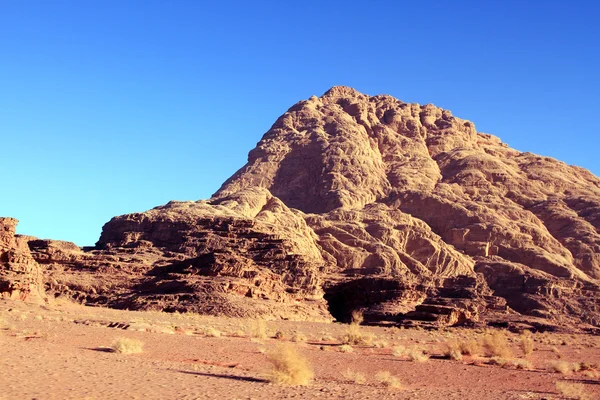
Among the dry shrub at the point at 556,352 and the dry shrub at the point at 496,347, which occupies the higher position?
the dry shrub at the point at 556,352

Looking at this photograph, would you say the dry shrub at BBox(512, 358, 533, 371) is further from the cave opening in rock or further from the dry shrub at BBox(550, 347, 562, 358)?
the cave opening in rock

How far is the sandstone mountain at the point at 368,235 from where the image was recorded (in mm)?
60156

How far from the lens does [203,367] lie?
72.5 ft

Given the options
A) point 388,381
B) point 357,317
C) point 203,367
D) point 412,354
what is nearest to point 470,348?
point 412,354

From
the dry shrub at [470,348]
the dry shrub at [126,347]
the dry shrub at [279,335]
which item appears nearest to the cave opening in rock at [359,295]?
the dry shrub at [279,335]

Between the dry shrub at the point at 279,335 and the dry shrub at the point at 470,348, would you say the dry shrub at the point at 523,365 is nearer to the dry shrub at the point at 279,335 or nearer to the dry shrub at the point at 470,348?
the dry shrub at the point at 470,348

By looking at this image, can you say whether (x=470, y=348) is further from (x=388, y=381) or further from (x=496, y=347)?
(x=388, y=381)

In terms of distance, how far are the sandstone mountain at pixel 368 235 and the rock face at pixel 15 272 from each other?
8638mm

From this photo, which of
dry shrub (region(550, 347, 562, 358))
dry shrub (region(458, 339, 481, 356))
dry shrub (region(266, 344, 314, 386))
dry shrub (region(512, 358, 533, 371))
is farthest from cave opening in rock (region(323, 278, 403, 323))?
dry shrub (region(266, 344, 314, 386))

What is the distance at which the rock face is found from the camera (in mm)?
42875

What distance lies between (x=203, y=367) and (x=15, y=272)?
1054 inches

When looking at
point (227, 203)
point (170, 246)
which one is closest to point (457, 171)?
point (227, 203)

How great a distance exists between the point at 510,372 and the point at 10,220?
35436mm

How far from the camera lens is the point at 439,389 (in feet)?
68.0
